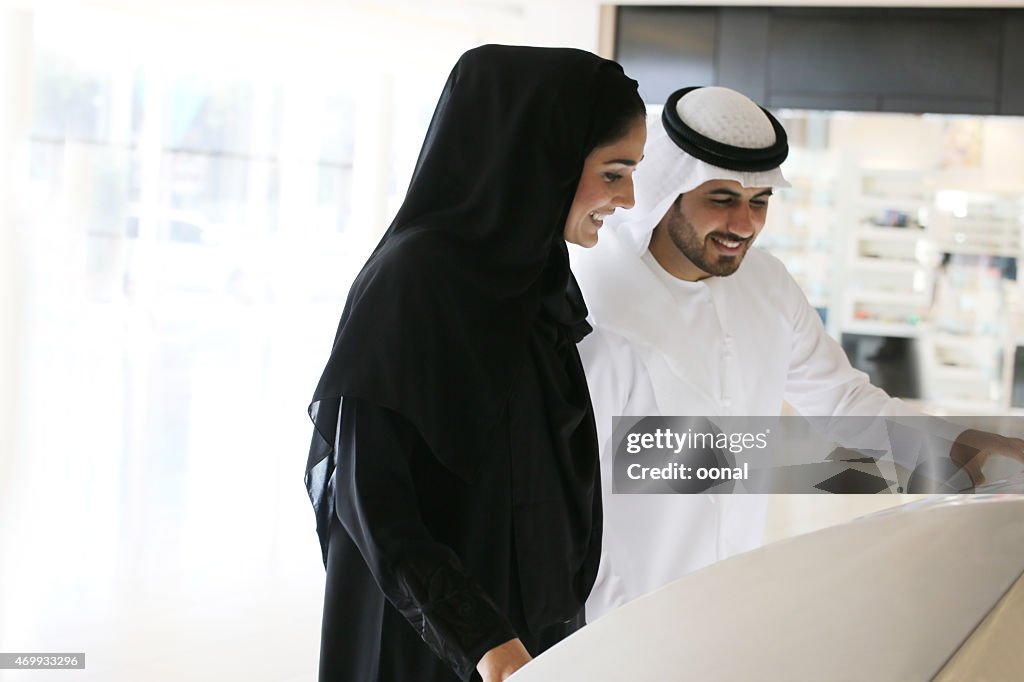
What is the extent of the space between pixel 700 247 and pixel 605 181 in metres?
0.57

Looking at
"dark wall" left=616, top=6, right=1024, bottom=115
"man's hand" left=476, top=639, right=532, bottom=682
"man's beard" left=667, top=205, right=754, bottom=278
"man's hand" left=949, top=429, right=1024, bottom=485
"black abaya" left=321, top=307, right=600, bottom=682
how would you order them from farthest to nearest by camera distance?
"dark wall" left=616, top=6, right=1024, bottom=115
"man's beard" left=667, top=205, right=754, bottom=278
"man's hand" left=949, top=429, right=1024, bottom=485
"black abaya" left=321, top=307, right=600, bottom=682
"man's hand" left=476, top=639, right=532, bottom=682

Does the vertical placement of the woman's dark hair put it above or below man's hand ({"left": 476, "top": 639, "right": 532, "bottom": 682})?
above

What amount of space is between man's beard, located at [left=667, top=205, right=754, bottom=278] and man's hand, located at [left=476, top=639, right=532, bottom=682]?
104 cm

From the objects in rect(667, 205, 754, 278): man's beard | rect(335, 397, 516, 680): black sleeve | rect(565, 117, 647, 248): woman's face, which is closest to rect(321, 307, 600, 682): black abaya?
rect(335, 397, 516, 680): black sleeve

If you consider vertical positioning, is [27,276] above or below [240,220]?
below

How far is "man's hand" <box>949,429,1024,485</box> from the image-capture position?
1.38 m

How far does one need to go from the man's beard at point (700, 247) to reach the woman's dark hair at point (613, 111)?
0.57m

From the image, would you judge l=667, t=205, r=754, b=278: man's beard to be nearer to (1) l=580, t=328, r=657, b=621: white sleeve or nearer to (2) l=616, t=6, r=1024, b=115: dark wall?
(1) l=580, t=328, r=657, b=621: white sleeve

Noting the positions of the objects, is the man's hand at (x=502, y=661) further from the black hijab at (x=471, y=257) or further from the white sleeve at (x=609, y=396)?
the white sleeve at (x=609, y=396)

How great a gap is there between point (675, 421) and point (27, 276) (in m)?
4.62

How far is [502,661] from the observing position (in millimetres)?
839

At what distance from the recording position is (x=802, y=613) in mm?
636

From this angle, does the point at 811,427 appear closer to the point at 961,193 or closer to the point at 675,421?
the point at 675,421


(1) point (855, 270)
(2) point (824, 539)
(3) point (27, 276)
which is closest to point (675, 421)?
(2) point (824, 539)
